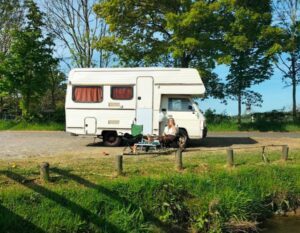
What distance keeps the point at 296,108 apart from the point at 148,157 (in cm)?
1953

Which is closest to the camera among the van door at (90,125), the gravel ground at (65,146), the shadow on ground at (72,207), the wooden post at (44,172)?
the shadow on ground at (72,207)

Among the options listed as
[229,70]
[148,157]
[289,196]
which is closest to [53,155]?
[148,157]

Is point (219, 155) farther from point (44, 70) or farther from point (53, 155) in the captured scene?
point (44, 70)

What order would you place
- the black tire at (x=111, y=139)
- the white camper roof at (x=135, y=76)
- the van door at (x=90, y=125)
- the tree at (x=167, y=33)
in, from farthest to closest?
the tree at (x=167, y=33), the black tire at (x=111, y=139), the van door at (x=90, y=125), the white camper roof at (x=135, y=76)

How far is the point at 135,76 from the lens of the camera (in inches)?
733

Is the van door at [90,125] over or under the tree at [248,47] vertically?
under

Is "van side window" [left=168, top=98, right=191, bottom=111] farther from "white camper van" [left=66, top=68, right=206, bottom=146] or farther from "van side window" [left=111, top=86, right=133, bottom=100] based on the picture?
"van side window" [left=111, top=86, right=133, bottom=100]

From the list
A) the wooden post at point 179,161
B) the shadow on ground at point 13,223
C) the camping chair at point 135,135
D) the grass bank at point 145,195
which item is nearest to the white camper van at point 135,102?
the camping chair at point 135,135

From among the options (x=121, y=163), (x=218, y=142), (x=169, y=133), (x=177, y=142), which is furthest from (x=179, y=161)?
(x=218, y=142)

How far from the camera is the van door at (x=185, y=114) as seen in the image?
18.4 m

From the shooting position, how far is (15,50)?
95.7 feet

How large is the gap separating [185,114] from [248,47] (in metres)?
11.2

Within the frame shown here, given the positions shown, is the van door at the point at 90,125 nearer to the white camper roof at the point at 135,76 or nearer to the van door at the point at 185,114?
the white camper roof at the point at 135,76

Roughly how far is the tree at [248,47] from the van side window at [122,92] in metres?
10.3
